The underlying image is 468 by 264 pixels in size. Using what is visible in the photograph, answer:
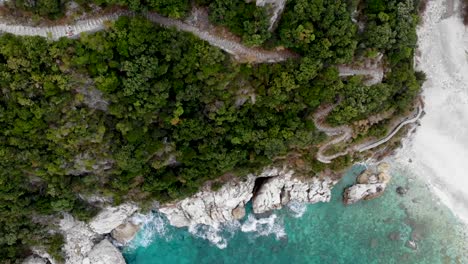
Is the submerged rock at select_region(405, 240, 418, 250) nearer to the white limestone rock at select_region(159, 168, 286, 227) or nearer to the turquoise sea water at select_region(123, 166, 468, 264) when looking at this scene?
the turquoise sea water at select_region(123, 166, 468, 264)

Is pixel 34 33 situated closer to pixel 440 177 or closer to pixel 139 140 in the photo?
pixel 139 140

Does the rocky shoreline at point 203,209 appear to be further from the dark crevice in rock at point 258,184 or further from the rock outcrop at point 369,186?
the rock outcrop at point 369,186

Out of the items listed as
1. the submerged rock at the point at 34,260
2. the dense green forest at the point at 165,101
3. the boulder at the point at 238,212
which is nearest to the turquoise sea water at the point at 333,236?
the boulder at the point at 238,212

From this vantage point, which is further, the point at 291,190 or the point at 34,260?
the point at 291,190

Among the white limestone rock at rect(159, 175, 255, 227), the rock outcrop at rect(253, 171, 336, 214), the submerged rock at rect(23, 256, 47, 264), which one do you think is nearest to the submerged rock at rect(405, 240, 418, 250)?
the rock outcrop at rect(253, 171, 336, 214)

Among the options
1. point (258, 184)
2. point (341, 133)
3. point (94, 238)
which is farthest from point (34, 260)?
point (341, 133)

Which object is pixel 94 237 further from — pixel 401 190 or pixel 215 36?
pixel 401 190
